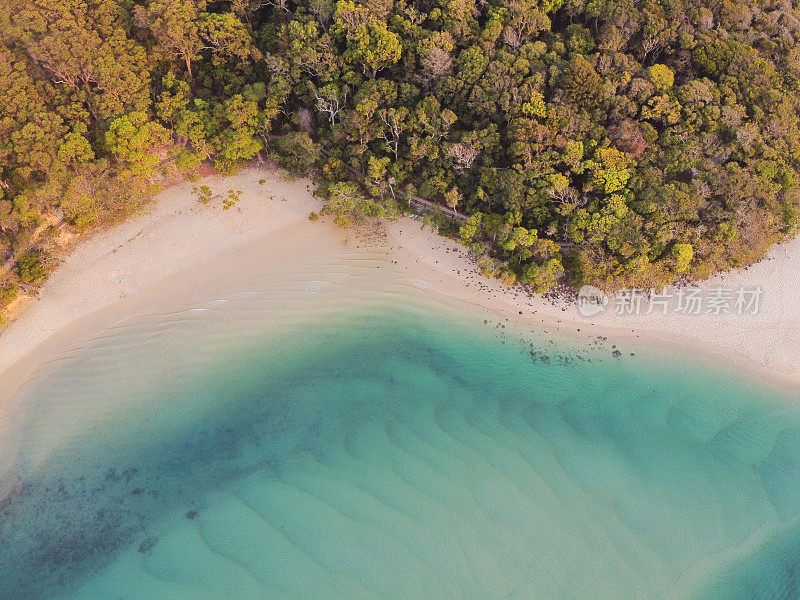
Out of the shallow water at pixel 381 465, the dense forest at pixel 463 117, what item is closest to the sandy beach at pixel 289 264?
the shallow water at pixel 381 465

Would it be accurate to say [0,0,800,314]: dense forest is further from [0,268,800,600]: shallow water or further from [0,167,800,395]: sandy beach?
[0,268,800,600]: shallow water

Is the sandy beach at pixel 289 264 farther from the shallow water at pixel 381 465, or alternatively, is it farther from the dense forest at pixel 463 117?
the dense forest at pixel 463 117

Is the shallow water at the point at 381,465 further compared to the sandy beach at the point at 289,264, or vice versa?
the sandy beach at the point at 289,264

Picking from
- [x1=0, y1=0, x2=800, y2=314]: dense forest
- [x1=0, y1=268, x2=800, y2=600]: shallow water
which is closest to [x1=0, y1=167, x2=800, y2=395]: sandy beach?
[x1=0, y1=268, x2=800, y2=600]: shallow water

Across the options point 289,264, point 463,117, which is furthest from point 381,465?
point 463,117

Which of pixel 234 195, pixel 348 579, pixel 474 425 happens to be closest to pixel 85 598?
pixel 348 579

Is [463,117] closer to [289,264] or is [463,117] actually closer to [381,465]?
[289,264]
